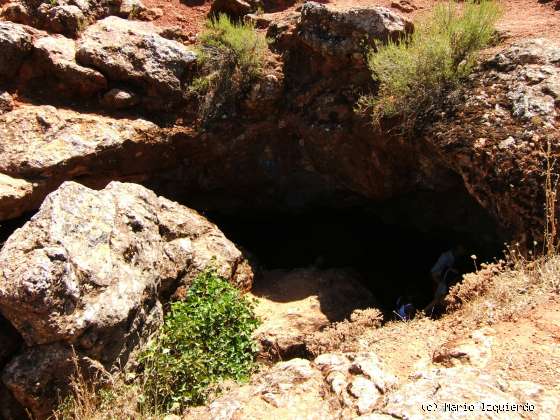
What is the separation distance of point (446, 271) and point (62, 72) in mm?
5323

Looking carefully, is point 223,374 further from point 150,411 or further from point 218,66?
point 218,66

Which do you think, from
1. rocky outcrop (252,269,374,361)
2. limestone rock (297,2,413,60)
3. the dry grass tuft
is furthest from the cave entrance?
limestone rock (297,2,413,60)

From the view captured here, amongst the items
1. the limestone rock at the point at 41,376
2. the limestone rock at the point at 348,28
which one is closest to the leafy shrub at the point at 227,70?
the limestone rock at the point at 348,28

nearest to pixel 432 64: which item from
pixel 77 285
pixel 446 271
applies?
pixel 446 271

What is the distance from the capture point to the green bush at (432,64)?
5.52 m

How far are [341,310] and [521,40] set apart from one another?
12.1 ft

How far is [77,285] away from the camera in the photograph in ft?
13.5

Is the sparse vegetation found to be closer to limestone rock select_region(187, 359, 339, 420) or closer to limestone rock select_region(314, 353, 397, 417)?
limestone rock select_region(187, 359, 339, 420)

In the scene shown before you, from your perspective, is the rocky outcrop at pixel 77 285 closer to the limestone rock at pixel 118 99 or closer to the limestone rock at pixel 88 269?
the limestone rock at pixel 88 269

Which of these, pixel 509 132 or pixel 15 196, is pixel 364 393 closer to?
pixel 509 132

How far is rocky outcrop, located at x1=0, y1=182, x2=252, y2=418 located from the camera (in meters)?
3.92

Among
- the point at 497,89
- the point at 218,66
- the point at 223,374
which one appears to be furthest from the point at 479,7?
the point at 223,374

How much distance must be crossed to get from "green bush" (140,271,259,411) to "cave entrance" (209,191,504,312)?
1.68m

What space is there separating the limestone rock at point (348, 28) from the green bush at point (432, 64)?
0.52m
